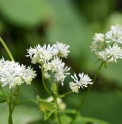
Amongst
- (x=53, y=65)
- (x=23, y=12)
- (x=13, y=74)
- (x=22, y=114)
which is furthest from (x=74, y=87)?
(x=23, y=12)

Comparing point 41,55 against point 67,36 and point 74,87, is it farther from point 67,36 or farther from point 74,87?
point 67,36

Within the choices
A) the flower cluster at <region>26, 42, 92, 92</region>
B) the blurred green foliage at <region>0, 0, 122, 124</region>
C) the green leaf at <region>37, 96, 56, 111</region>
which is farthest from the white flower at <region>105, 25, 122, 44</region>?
the blurred green foliage at <region>0, 0, 122, 124</region>

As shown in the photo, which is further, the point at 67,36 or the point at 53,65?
the point at 67,36

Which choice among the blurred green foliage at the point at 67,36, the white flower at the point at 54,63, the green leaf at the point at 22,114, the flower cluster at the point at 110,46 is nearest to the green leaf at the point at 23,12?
the blurred green foliage at the point at 67,36

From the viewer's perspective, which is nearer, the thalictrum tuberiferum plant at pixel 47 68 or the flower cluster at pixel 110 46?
the thalictrum tuberiferum plant at pixel 47 68

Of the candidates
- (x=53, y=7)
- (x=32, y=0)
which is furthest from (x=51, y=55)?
(x=53, y=7)

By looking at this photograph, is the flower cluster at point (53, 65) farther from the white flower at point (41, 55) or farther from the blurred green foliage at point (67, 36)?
the blurred green foliage at point (67, 36)
